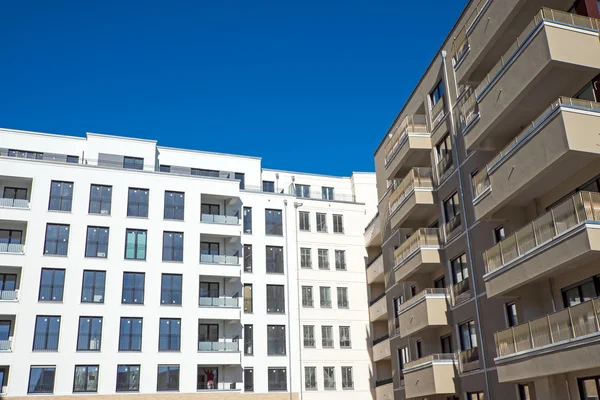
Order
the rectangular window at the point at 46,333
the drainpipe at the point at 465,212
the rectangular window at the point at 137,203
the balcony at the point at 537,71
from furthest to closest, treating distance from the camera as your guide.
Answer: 1. the rectangular window at the point at 137,203
2. the rectangular window at the point at 46,333
3. the drainpipe at the point at 465,212
4. the balcony at the point at 537,71

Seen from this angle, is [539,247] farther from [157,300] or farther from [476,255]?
[157,300]

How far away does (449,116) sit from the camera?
30.7 m

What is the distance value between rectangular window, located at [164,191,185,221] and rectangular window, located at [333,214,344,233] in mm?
13523

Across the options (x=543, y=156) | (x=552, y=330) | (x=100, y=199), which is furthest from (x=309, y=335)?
(x=543, y=156)

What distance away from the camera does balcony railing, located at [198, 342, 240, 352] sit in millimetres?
46406

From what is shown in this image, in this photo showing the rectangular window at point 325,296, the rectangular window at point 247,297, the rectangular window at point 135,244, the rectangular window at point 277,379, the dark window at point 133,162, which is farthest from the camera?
the rectangular window at point 325,296

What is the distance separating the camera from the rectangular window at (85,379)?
140 ft

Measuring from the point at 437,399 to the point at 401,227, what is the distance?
371 inches

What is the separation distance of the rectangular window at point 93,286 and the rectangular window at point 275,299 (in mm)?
13026

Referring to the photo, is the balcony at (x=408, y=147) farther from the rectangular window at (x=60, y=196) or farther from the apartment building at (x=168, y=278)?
the rectangular window at (x=60, y=196)

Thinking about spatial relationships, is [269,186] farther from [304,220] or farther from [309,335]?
[309,335]

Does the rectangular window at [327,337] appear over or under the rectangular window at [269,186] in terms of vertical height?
under

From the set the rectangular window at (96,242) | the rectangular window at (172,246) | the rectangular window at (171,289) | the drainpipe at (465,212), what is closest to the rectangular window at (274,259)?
the rectangular window at (172,246)

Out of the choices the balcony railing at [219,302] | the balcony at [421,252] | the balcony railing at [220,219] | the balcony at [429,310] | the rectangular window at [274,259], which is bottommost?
the balcony at [429,310]
